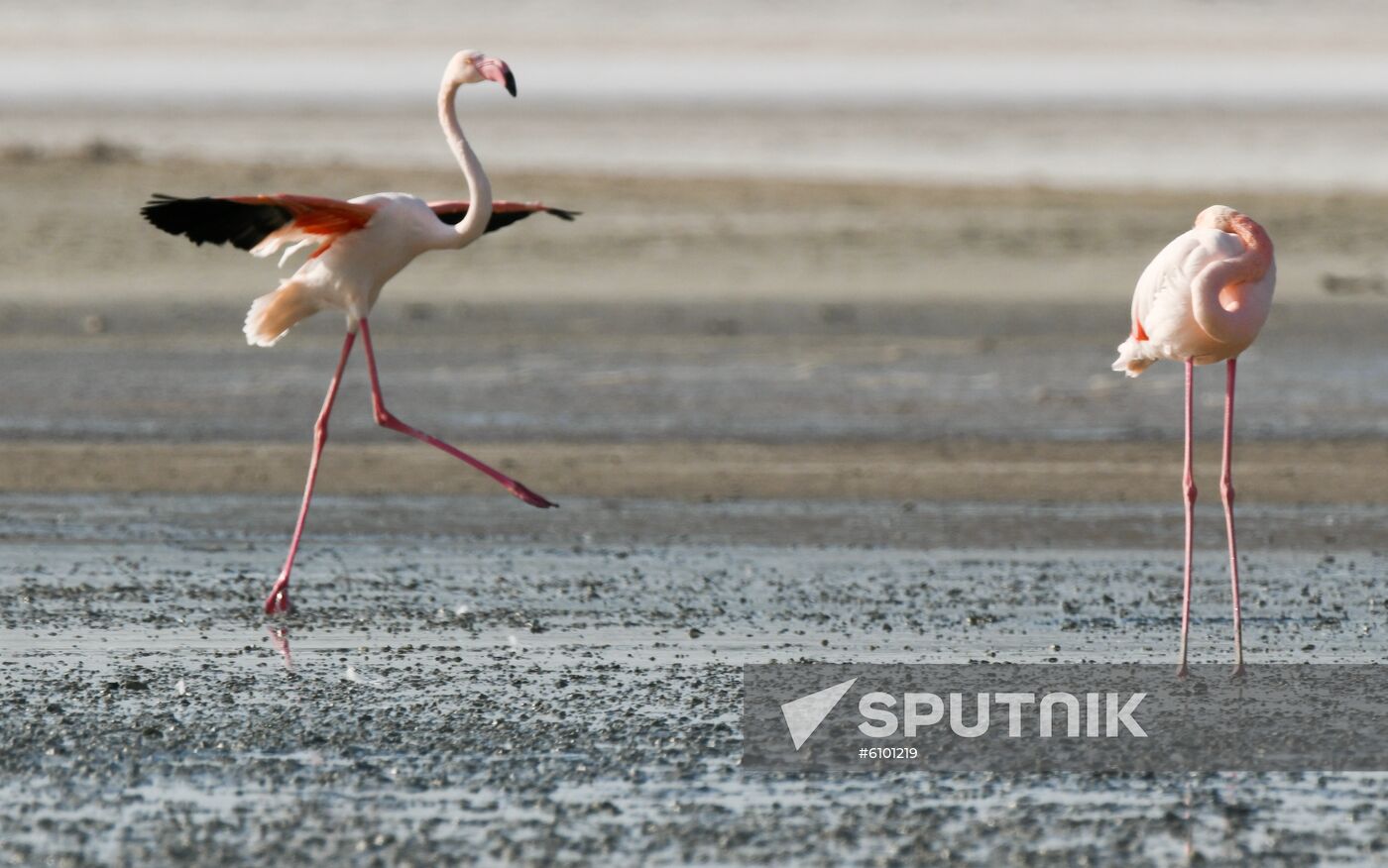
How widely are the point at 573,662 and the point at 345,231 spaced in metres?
2.78

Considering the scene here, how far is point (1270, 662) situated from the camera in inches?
318

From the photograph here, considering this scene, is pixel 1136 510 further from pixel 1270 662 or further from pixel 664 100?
pixel 664 100

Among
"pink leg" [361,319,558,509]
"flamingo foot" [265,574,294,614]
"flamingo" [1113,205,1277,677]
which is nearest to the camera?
"flamingo" [1113,205,1277,677]

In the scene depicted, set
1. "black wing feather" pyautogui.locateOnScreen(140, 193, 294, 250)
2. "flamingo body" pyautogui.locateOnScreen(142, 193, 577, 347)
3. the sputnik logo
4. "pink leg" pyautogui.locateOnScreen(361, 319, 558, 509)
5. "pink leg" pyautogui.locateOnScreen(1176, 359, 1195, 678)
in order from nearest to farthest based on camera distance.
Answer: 1. the sputnik logo
2. "pink leg" pyautogui.locateOnScreen(1176, 359, 1195, 678)
3. "black wing feather" pyautogui.locateOnScreen(140, 193, 294, 250)
4. "flamingo body" pyautogui.locateOnScreen(142, 193, 577, 347)
5. "pink leg" pyautogui.locateOnScreen(361, 319, 558, 509)

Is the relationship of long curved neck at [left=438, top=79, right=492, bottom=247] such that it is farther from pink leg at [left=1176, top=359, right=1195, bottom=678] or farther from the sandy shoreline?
pink leg at [left=1176, top=359, right=1195, bottom=678]

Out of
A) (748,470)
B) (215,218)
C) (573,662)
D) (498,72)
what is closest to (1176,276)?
(573,662)

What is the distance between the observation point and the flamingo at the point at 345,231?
31.0 feet

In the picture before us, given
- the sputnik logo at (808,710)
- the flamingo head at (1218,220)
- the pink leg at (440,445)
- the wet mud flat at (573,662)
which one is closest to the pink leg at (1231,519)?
the wet mud flat at (573,662)

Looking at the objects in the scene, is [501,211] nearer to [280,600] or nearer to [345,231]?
[345,231]

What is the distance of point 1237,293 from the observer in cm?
823

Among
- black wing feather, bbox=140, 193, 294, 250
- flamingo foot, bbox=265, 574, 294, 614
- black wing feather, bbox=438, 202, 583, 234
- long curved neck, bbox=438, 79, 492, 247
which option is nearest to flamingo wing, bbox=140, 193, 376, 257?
black wing feather, bbox=140, 193, 294, 250

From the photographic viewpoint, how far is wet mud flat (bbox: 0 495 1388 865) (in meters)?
5.88

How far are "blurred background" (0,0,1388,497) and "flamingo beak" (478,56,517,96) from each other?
321cm
